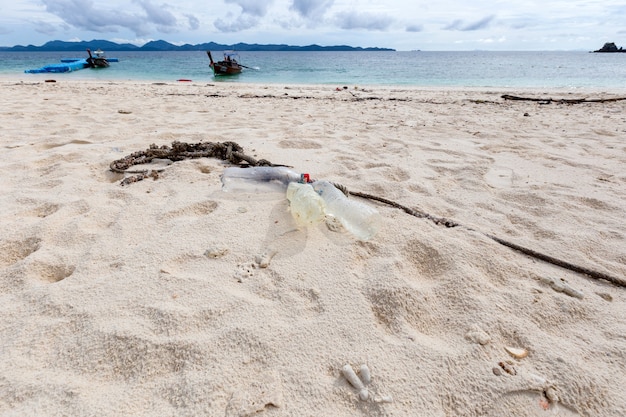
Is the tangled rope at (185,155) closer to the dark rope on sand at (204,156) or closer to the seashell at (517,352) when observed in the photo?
the dark rope on sand at (204,156)

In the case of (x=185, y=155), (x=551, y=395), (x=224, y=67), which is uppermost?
(x=224, y=67)

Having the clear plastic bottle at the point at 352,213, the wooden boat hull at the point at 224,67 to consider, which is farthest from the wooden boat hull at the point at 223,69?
the clear plastic bottle at the point at 352,213

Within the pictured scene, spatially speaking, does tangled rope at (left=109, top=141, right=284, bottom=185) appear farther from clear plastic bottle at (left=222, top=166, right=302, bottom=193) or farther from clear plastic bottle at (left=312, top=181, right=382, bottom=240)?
clear plastic bottle at (left=312, top=181, right=382, bottom=240)

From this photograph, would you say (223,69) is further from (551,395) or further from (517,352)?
(551,395)

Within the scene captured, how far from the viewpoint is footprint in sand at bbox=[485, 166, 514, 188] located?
2156 mm

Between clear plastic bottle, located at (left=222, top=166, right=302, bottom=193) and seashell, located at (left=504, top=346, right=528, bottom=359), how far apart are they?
130cm

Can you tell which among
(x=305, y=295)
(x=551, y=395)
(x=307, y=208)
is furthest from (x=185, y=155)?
(x=551, y=395)

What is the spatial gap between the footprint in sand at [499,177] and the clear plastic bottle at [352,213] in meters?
1.03

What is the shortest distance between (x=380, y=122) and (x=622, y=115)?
3.49 metres

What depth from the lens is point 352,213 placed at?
1.63 metres

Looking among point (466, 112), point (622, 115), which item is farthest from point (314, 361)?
point (622, 115)

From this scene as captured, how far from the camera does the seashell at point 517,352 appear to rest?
3.18ft

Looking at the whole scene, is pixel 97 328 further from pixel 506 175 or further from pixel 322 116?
pixel 322 116

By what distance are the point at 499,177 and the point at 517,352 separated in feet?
5.17
